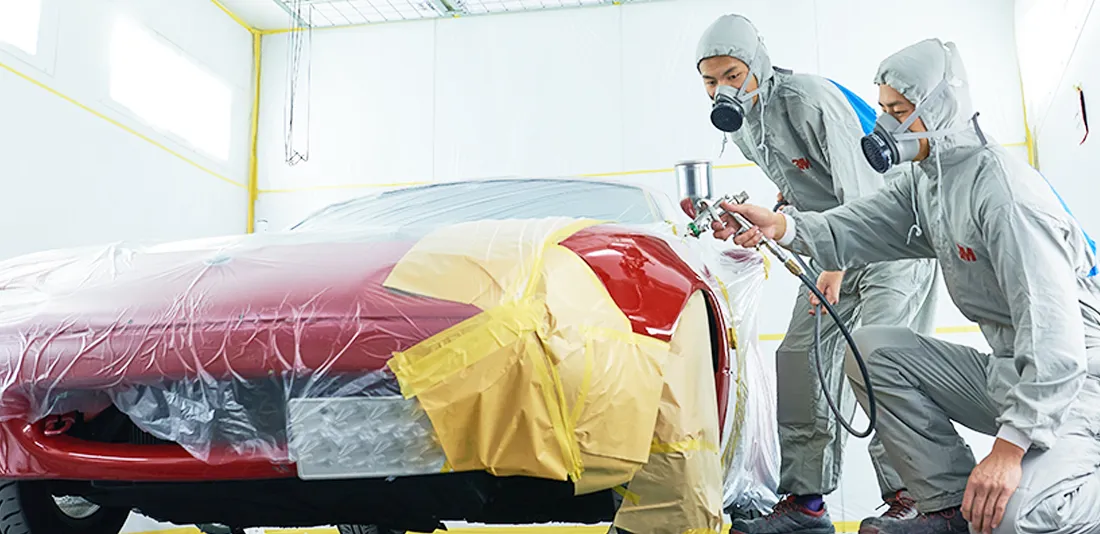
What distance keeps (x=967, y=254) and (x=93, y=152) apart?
17.0 feet

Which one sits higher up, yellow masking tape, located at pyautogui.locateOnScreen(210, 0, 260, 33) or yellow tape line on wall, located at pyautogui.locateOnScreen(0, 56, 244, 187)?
yellow masking tape, located at pyautogui.locateOnScreen(210, 0, 260, 33)

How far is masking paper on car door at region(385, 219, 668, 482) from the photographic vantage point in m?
1.31

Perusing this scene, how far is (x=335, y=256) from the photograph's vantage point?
1.53m

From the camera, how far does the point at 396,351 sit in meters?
1.34

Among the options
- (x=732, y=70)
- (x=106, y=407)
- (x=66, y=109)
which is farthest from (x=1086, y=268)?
(x=66, y=109)

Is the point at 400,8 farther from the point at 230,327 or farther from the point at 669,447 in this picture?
the point at 669,447

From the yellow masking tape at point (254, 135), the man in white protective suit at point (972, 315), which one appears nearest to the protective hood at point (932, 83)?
the man in white protective suit at point (972, 315)

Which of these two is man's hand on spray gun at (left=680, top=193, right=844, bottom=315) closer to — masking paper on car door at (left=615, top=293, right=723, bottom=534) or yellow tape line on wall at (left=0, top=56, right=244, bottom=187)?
masking paper on car door at (left=615, top=293, right=723, bottom=534)

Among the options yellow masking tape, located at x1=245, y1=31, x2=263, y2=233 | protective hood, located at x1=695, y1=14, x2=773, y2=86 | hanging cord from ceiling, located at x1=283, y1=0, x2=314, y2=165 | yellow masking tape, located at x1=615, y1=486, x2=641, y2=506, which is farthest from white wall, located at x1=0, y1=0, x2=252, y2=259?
yellow masking tape, located at x1=615, y1=486, x2=641, y2=506

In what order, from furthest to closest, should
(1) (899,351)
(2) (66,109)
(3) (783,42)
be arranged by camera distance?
(3) (783,42) → (2) (66,109) → (1) (899,351)

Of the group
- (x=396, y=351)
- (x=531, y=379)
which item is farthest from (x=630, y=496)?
(x=396, y=351)

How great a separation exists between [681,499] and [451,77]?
5805mm

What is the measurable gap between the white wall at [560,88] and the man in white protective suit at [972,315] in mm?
3663

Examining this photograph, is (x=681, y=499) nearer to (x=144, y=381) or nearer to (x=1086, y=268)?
(x=144, y=381)
